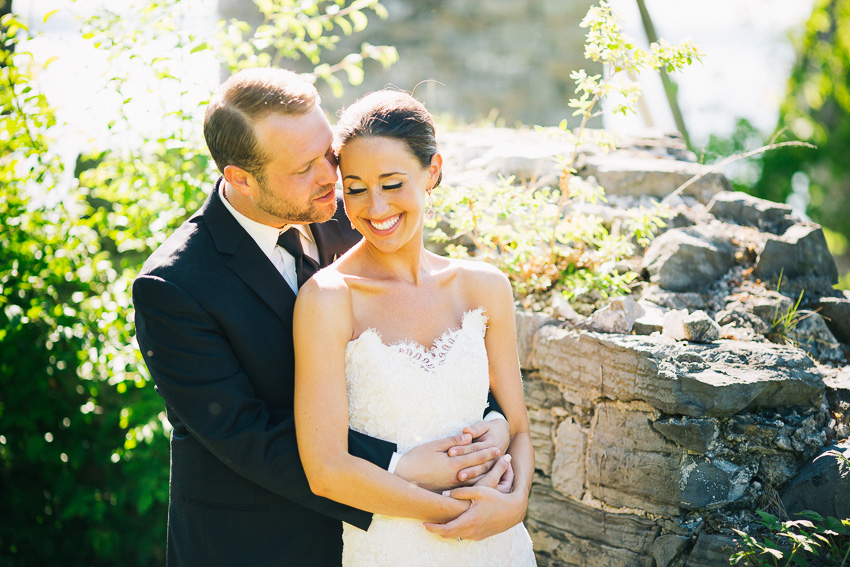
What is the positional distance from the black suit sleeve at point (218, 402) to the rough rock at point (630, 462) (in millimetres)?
1182

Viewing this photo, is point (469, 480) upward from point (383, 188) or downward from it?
downward

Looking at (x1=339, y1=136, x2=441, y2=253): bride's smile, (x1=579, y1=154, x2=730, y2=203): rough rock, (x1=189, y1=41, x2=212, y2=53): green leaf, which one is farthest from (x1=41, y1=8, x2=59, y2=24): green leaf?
(x1=579, y1=154, x2=730, y2=203): rough rock

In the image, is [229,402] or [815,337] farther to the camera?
[815,337]

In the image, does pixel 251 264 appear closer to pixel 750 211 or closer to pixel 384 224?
pixel 384 224

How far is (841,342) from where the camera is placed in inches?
127

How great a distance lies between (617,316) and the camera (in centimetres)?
304

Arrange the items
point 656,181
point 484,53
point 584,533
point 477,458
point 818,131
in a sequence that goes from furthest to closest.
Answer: point 818,131, point 484,53, point 656,181, point 584,533, point 477,458

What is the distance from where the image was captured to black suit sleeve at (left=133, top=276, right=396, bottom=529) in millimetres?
2027

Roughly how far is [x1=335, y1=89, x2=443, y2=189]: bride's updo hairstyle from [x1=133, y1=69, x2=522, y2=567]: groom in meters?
0.19

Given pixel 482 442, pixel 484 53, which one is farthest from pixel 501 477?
pixel 484 53

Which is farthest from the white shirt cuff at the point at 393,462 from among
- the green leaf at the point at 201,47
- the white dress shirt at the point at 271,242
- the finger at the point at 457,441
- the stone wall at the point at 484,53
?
the stone wall at the point at 484,53

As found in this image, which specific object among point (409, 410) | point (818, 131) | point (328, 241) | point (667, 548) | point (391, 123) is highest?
point (391, 123)

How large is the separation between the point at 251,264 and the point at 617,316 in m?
1.68

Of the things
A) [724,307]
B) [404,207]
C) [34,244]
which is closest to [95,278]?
[34,244]
